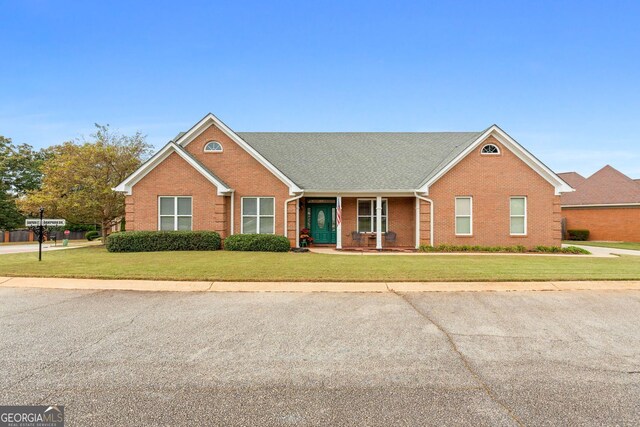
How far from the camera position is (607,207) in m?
29.8

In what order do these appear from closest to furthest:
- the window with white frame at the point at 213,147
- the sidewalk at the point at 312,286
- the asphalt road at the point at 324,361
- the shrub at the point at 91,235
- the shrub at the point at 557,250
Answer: the asphalt road at the point at 324,361 < the sidewalk at the point at 312,286 < the shrub at the point at 557,250 < the window with white frame at the point at 213,147 < the shrub at the point at 91,235

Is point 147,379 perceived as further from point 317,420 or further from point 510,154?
point 510,154

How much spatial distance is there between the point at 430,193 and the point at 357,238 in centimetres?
469

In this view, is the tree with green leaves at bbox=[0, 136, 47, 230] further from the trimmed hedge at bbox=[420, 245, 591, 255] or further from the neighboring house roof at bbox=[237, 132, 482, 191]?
the trimmed hedge at bbox=[420, 245, 591, 255]

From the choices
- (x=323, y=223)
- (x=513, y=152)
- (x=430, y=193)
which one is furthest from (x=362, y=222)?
(x=513, y=152)

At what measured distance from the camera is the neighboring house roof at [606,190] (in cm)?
2952

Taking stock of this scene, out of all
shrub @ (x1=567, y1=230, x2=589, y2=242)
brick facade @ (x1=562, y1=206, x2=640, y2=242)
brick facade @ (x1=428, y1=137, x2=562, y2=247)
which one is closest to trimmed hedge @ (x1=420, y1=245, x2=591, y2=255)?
brick facade @ (x1=428, y1=137, x2=562, y2=247)

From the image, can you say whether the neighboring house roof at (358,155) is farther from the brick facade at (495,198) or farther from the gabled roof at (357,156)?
the brick facade at (495,198)

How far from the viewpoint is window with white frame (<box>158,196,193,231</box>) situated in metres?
18.5

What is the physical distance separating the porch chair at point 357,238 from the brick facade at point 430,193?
135 inches

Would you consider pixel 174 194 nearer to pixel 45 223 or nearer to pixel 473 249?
pixel 45 223

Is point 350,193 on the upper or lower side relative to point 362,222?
upper

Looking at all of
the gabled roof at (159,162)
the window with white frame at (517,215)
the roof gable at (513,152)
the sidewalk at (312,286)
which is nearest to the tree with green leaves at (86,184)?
the gabled roof at (159,162)

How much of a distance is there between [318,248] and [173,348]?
14767mm
